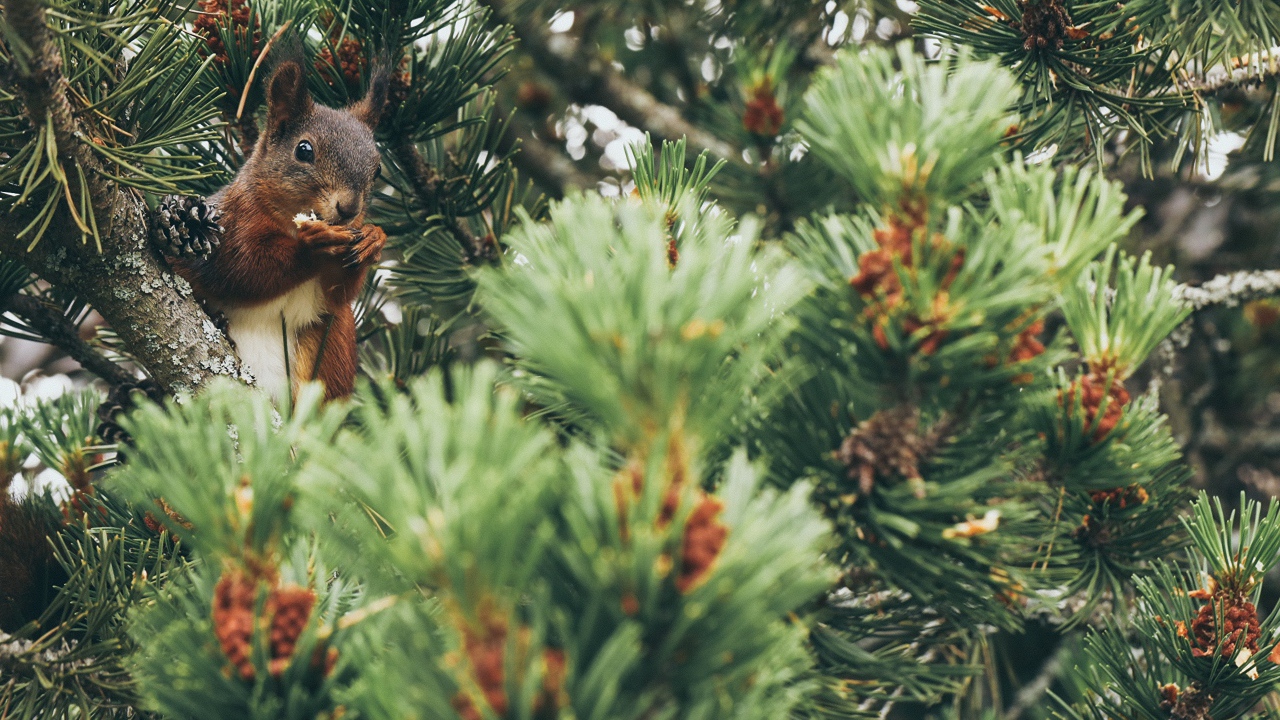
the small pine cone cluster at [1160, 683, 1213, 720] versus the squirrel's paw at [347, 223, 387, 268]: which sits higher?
the squirrel's paw at [347, 223, 387, 268]

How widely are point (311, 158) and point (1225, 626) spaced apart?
4.82ft

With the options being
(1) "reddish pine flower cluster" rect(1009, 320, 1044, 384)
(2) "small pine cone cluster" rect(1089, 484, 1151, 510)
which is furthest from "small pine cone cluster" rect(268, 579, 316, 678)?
(2) "small pine cone cluster" rect(1089, 484, 1151, 510)

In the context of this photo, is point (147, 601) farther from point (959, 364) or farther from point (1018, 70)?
point (1018, 70)

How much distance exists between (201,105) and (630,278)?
857 mm

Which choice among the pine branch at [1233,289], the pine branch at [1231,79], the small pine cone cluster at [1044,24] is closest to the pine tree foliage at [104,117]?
the small pine cone cluster at [1044,24]

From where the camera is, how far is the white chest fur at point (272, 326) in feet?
5.36

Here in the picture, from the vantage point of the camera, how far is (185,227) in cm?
122

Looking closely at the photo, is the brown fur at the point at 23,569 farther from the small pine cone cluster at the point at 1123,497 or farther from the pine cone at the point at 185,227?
the small pine cone cluster at the point at 1123,497

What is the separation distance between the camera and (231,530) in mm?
601

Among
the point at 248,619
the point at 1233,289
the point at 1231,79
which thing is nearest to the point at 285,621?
the point at 248,619

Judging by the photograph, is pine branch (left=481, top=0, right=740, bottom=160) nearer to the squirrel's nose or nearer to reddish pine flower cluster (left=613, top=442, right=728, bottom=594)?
the squirrel's nose

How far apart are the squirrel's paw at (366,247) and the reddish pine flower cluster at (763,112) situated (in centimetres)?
83

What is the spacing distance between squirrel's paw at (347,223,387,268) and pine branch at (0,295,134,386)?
0.44 metres

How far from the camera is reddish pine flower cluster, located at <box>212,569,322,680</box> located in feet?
1.99
